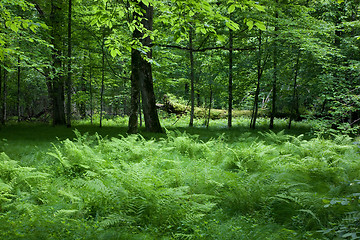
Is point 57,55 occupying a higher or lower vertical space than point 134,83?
higher

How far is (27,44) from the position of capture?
10.5 metres

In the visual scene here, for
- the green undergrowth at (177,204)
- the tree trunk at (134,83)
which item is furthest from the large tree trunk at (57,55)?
the green undergrowth at (177,204)

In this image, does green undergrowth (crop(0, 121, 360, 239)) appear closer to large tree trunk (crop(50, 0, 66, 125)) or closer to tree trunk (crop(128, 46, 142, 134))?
tree trunk (crop(128, 46, 142, 134))

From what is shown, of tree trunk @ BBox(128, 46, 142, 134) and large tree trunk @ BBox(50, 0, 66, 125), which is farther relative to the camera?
large tree trunk @ BBox(50, 0, 66, 125)

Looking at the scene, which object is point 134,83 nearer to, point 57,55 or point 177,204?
point 57,55

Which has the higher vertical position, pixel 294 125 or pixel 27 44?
pixel 27 44

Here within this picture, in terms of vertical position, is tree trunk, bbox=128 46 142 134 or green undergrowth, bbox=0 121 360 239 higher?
tree trunk, bbox=128 46 142 134

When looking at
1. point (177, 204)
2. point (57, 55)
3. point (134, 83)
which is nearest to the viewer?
point (177, 204)

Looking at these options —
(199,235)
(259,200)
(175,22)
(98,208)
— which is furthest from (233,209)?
(175,22)

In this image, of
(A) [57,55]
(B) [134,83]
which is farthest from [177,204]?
(A) [57,55]

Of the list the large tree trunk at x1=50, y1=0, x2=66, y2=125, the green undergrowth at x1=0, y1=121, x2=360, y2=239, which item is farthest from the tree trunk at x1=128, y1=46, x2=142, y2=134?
the green undergrowth at x1=0, y1=121, x2=360, y2=239

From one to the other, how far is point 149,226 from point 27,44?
34.7 ft

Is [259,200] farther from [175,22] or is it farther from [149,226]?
[175,22]

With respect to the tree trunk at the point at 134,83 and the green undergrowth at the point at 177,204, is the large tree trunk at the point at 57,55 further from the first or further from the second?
the green undergrowth at the point at 177,204
